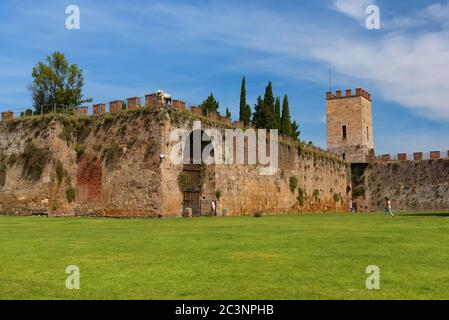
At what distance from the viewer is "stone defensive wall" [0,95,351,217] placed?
2886cm

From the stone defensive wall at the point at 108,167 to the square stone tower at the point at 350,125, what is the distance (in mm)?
29058

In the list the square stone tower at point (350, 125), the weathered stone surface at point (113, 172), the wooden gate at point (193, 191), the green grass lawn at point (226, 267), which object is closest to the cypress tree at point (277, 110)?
the square stone tower at point (350, 125)

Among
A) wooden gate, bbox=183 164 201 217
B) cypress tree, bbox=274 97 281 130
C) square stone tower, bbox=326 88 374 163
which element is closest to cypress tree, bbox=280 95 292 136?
cypress tree, bbox=274 97 281 130

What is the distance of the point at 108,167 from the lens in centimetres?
3008

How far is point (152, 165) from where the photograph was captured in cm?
2866

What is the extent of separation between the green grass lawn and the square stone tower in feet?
157

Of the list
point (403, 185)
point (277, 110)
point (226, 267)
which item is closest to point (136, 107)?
point (226, 267)

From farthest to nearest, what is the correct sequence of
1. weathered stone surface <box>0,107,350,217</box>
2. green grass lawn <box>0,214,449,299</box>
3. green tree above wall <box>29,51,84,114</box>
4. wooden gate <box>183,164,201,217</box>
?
green tree above wall <box>29,51,84,114</box> → wooden gate <box>183,164,201,217</box> → weathered stone surface <box>0,107,350,217</box> → green grass lawn <box>0,214,449,299</box>

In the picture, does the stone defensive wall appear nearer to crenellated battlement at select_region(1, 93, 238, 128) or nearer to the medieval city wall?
crenellated battlement at select_region(1, 93, 238, 128)

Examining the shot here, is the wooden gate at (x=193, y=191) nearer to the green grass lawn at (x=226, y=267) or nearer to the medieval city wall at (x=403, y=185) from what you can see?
the green grass lawn at (x=226, y=267)

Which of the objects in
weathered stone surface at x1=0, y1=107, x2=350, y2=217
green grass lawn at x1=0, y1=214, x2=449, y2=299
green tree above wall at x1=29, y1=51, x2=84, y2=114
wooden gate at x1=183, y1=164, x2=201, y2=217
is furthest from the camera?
green tree above wall at x1=29, y1=51, x2=84, y2=114

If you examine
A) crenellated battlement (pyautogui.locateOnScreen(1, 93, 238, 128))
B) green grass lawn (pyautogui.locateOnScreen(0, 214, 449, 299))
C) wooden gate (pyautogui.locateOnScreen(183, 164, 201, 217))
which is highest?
crenellated battlement (pyautogui.locateOnScreen(1, 93, 238, 128))

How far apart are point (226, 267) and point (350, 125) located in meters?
55.0

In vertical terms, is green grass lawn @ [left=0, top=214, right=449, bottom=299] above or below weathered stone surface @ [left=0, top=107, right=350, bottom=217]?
below
